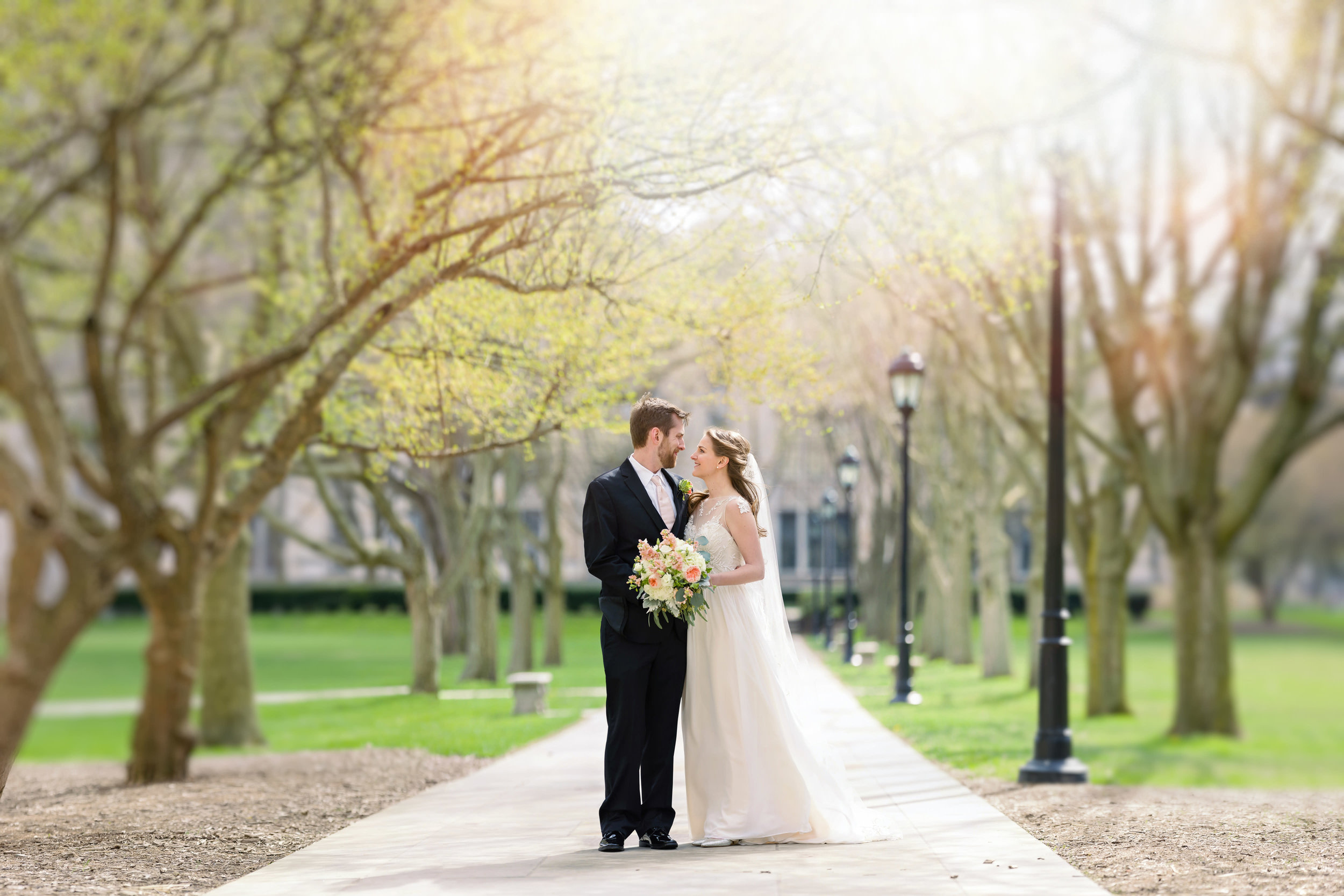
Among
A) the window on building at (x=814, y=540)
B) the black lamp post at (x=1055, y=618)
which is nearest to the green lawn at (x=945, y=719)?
the black lamp post at (x=1055, y=618)

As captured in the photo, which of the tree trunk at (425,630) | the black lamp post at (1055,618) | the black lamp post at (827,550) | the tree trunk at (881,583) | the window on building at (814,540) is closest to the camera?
the black lamp post at (1055,618)

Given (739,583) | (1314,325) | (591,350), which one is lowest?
(739,583)

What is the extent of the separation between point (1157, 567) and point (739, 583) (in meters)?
71.3

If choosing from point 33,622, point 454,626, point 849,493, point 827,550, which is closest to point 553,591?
point 849,493

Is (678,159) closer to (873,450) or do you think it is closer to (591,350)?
(591,350)

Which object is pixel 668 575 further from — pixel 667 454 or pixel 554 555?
pixel 554 555

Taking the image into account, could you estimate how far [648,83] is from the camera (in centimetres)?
1138

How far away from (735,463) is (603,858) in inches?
94.3

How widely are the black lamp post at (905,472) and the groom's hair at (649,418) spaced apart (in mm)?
12657

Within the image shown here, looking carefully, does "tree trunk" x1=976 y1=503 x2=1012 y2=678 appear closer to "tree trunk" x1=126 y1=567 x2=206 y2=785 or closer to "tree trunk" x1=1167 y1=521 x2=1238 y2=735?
"tree trunk" x1=1167 y1=521 x2=1238 y2=735

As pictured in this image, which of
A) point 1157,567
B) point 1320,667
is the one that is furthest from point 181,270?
point 1157,567

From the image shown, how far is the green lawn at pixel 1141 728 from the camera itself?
14836 mm

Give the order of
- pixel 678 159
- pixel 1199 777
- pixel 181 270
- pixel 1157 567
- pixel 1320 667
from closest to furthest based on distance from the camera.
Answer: pixel 678 159 → pixel 1199 777 → pixel 181 270 → pixel 1320 667 → pixel 1157 567

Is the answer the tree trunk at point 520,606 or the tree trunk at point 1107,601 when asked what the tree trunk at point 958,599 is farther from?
the tree trunk at point 520,606
